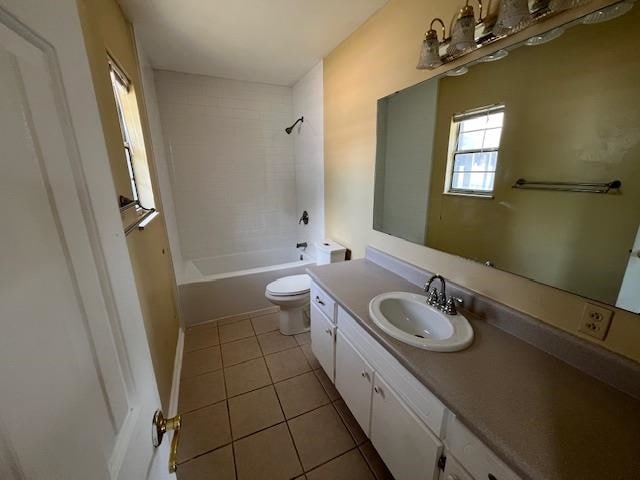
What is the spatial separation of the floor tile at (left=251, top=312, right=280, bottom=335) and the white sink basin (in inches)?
57.0

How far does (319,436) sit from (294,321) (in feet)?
3.28

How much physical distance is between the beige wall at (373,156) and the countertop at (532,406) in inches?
6.7

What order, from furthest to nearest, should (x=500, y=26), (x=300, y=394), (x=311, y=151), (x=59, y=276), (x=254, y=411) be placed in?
(x=311, y=151) < (x=300, y=394) < (x=254, y=411) < (x=500, y=26) < (x=59, y=276)

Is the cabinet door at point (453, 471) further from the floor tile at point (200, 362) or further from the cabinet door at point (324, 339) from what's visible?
the floor tile at point (200, 362)

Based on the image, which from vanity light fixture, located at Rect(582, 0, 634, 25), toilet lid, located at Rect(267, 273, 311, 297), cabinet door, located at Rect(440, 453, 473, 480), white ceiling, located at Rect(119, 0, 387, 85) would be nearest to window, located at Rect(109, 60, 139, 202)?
white ceiling, located at Rect(119, 0, 387, 85)

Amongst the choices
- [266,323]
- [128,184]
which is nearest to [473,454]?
[128,184]

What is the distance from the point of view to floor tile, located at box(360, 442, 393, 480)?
4.30 ft

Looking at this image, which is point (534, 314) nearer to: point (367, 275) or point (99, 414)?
point (367, 275)

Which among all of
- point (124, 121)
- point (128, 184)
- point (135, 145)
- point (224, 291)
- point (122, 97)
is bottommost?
point (224, 291)

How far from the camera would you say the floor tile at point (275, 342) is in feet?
7.23

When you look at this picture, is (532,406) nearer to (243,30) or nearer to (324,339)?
(324,339)

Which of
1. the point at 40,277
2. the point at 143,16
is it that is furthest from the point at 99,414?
the point at 143,16

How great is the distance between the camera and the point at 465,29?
1.04 m

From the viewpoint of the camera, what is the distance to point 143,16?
1670 millimetres
